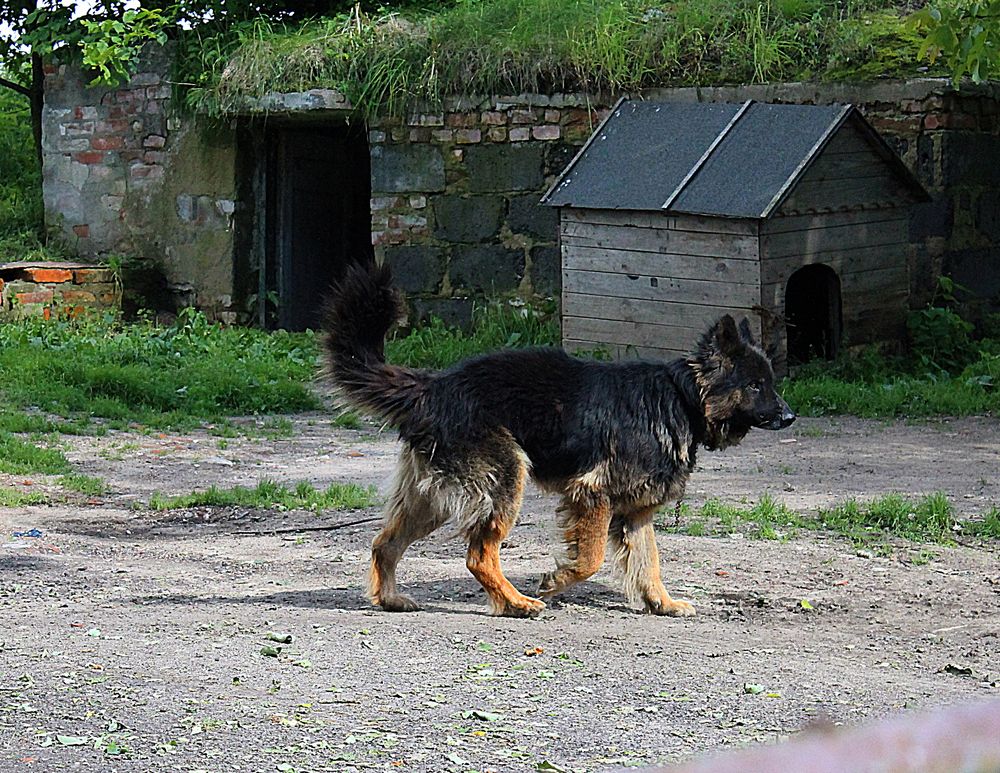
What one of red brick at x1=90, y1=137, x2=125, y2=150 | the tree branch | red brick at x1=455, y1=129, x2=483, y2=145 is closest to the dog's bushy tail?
red brick at x1=455, y1=129, x2=483, y2=145

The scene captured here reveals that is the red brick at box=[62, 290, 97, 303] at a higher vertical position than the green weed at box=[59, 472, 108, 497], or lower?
higher

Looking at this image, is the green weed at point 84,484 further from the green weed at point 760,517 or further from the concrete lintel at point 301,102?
the concrete lintel at point 301,102

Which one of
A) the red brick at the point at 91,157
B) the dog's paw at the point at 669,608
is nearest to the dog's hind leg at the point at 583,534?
the dog's paw at the point at 669,608

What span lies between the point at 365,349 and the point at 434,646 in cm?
117

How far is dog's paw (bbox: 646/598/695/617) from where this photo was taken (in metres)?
5.36

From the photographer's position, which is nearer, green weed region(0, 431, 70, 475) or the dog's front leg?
the dog's front leg

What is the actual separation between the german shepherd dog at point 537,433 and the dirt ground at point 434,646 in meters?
0.20

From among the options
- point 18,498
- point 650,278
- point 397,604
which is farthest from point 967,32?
point 18,498

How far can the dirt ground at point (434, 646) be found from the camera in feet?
12.5

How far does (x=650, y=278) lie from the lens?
10484mm

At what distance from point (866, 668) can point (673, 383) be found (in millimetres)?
1364

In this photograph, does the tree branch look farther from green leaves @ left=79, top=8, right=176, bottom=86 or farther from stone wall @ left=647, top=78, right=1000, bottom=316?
stone wall @ left=647, top=78, right=1000, bottom=316

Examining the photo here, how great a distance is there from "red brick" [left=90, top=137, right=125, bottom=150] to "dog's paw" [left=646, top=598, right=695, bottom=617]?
Result: 34.8 ft

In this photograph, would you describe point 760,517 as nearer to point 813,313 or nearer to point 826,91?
point 813,313
